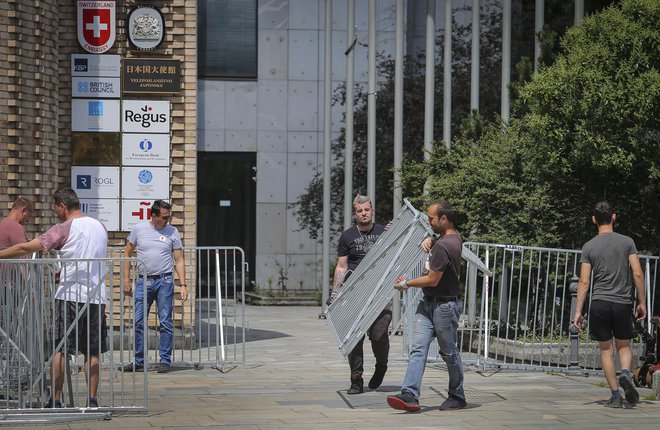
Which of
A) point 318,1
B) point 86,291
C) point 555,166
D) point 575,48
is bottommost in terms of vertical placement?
point 86,291

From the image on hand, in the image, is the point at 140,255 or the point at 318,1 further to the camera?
the point at 318,1

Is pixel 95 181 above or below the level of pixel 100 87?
below

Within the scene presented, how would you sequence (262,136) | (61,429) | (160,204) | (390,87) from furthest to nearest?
1. (262,136)
2. (390,87)
3. (160,204)
4. (61,429)

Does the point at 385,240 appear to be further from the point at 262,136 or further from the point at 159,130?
the point at 262,136

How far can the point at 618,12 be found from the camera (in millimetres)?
15258

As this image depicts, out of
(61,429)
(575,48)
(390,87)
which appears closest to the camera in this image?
(61,429)

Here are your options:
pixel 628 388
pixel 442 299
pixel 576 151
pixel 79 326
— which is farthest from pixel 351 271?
pixel 576 151

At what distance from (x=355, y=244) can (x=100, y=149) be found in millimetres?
5837

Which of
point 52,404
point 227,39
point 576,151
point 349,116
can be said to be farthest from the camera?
point 227,39

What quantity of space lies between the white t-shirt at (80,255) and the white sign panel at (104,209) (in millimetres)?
6240

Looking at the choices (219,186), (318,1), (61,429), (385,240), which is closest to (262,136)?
(219,186)

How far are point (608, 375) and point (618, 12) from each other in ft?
18.5

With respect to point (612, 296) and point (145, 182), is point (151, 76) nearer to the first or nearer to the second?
point (145, 182)

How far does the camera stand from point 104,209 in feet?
55.8
